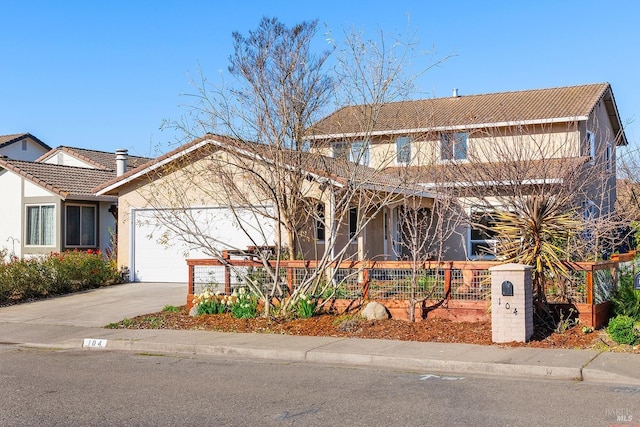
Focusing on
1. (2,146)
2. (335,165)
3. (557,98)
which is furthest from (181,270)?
(2,146)

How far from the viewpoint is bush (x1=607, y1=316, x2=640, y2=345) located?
1112 cm

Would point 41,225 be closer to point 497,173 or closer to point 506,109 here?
point 497,173

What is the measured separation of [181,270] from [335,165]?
8.05m

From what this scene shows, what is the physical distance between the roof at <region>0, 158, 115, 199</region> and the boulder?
40.5 ft

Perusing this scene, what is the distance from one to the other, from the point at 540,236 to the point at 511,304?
5.08 ft

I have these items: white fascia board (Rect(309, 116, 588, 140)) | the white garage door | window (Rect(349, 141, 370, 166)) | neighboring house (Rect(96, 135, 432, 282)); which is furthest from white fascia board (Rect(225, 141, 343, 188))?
the white garage door

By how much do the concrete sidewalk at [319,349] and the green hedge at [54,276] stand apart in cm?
239

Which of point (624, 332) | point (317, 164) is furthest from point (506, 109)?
point (624, 332)

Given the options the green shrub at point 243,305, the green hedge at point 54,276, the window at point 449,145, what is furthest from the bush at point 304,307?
the green hedge at point 54,276

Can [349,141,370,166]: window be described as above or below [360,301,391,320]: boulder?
above

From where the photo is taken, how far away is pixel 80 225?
81.4ft

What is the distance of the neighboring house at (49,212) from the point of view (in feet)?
78.9

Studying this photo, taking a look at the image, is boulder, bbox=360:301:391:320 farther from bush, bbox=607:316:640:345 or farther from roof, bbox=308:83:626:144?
roof, bbox=308:83:626:144

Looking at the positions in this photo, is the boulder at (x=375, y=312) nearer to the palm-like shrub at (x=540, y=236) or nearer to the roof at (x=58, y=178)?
the palm-like shrub at (x=540, y=236)
